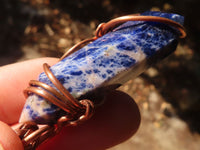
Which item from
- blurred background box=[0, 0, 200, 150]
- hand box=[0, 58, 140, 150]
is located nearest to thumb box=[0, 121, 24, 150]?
hand box=[0, 58, 140, 150]

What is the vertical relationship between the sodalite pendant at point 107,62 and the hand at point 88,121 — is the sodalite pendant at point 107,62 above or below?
above

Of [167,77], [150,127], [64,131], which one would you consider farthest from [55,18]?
[64,131]

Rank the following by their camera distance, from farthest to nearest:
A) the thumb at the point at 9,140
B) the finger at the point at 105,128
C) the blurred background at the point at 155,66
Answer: the blurred background at the point at 155,66 < the finger at the point at 105,128 < the thumb at the point at 9,140

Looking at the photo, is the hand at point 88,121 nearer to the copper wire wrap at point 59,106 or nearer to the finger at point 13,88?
the finger at point 13,88

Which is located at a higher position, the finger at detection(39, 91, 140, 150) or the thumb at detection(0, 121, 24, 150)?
the thumb at detection(0, 121, 24, 150)

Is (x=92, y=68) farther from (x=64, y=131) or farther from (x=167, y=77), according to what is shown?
(x=167, y=77)

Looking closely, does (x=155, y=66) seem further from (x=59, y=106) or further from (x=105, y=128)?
(x=59, y=106)

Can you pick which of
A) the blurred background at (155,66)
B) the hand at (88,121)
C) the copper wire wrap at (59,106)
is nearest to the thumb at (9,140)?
the copper wire wrap at (59,106)

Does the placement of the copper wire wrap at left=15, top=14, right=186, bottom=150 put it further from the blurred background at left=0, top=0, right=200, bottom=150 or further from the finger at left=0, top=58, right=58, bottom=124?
the blurred background at left=0, top=0, right=200, bottom=150
